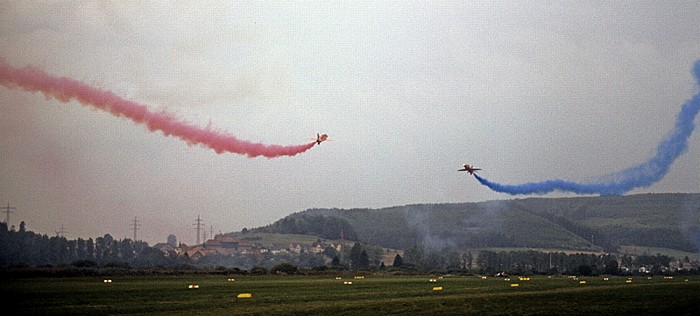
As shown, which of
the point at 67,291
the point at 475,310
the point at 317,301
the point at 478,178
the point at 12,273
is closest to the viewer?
the point at 475,310

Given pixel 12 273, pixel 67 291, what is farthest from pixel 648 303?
pixel 12 273

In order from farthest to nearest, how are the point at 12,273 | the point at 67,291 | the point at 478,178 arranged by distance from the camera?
the point at 12,273, the point at 478,178, the point at 67,291

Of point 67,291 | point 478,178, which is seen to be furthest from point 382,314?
point 478,178

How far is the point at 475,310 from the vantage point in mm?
59250

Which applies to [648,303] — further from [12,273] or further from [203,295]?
[12,273]

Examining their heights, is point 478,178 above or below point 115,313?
above

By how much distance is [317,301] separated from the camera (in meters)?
70.6

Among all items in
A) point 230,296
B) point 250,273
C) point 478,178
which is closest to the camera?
point 230,296

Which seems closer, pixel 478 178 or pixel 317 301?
pixel 317 301

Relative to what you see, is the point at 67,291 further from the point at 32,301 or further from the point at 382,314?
the point at 382,314

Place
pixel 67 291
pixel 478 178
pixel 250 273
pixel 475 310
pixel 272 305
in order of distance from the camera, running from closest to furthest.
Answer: pixel 475 310 < pixel 272 305 < pixel 67 291 < pixel 478 178 < pixel 250 273

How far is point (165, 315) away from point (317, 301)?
17905mm

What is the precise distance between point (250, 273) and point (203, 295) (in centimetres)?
9120

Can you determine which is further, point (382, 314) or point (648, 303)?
point (648, 303)
